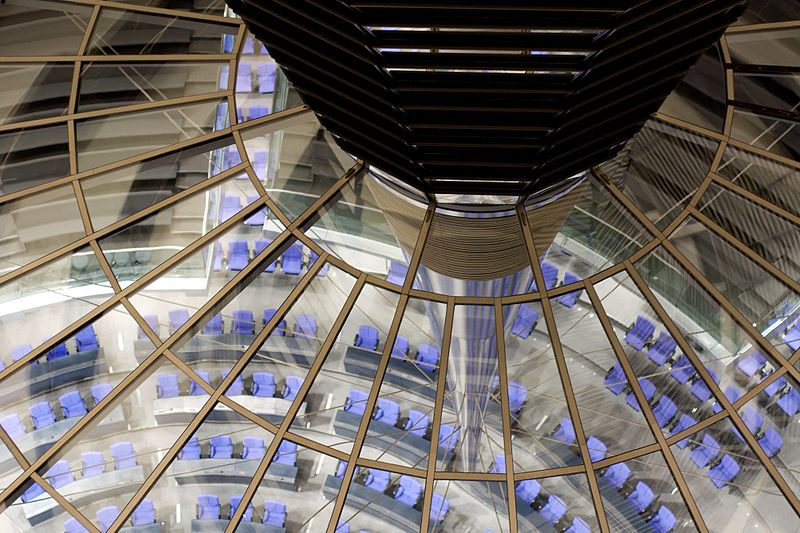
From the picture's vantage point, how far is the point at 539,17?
14633 mm

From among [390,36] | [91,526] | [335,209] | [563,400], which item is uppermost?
[335,209]

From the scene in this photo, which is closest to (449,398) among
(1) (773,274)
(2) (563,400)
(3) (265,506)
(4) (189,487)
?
(2) (563,400)

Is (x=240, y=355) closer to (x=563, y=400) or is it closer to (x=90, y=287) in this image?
(x=90, y=287)

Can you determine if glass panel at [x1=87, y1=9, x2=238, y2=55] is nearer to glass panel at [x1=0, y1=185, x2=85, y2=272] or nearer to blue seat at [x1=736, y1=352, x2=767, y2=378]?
glass panel at [x1=0, y1=185, x2=85, y2=272]

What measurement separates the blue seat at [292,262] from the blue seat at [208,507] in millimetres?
5913

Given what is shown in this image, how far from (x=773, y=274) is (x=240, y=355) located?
13.5 metres

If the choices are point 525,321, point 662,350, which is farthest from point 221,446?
point 662,350

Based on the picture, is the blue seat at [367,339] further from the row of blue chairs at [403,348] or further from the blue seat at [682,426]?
the blue seat at [682,426]

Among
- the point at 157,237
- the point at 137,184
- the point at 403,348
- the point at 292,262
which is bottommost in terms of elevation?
the point at 403,348

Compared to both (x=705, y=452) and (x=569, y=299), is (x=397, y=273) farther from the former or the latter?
(x=705, y=452)

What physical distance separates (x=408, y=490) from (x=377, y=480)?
80cm

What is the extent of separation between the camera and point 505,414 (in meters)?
22.7

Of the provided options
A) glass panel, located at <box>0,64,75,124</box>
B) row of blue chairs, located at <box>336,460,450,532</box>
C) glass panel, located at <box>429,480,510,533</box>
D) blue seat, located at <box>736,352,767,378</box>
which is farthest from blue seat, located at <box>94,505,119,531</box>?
blue seat, located at <box>736,352,767,378</box>

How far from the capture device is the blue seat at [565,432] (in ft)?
73.8
